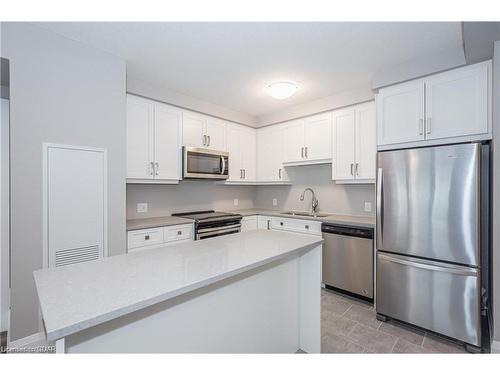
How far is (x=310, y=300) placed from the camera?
5.92 ft

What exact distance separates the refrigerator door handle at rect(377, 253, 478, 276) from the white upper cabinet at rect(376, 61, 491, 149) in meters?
1.04

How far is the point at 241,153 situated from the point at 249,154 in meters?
0.18

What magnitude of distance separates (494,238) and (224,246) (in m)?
2.01

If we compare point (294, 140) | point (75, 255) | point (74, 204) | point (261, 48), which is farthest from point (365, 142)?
point (75, 255)

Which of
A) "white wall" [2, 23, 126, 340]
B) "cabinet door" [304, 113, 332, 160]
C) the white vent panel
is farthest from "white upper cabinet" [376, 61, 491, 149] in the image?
the white vent panel

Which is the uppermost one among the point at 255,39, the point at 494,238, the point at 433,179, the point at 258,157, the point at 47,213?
the point at 255,39

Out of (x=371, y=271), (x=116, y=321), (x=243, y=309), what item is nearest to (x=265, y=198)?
(x=371, y=271)

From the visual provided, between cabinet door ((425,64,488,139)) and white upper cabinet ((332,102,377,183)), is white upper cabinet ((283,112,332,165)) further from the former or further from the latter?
cabinet door ((425,64,488,139))

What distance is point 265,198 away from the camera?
179 inches

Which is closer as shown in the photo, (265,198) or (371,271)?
(371,271)

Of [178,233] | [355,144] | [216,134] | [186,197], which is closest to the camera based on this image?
[178,233]

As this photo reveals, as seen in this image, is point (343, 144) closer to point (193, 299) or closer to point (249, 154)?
point (249, 154)

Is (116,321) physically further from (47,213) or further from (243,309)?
(47,213)

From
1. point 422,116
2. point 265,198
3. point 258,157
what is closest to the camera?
point 422,116
